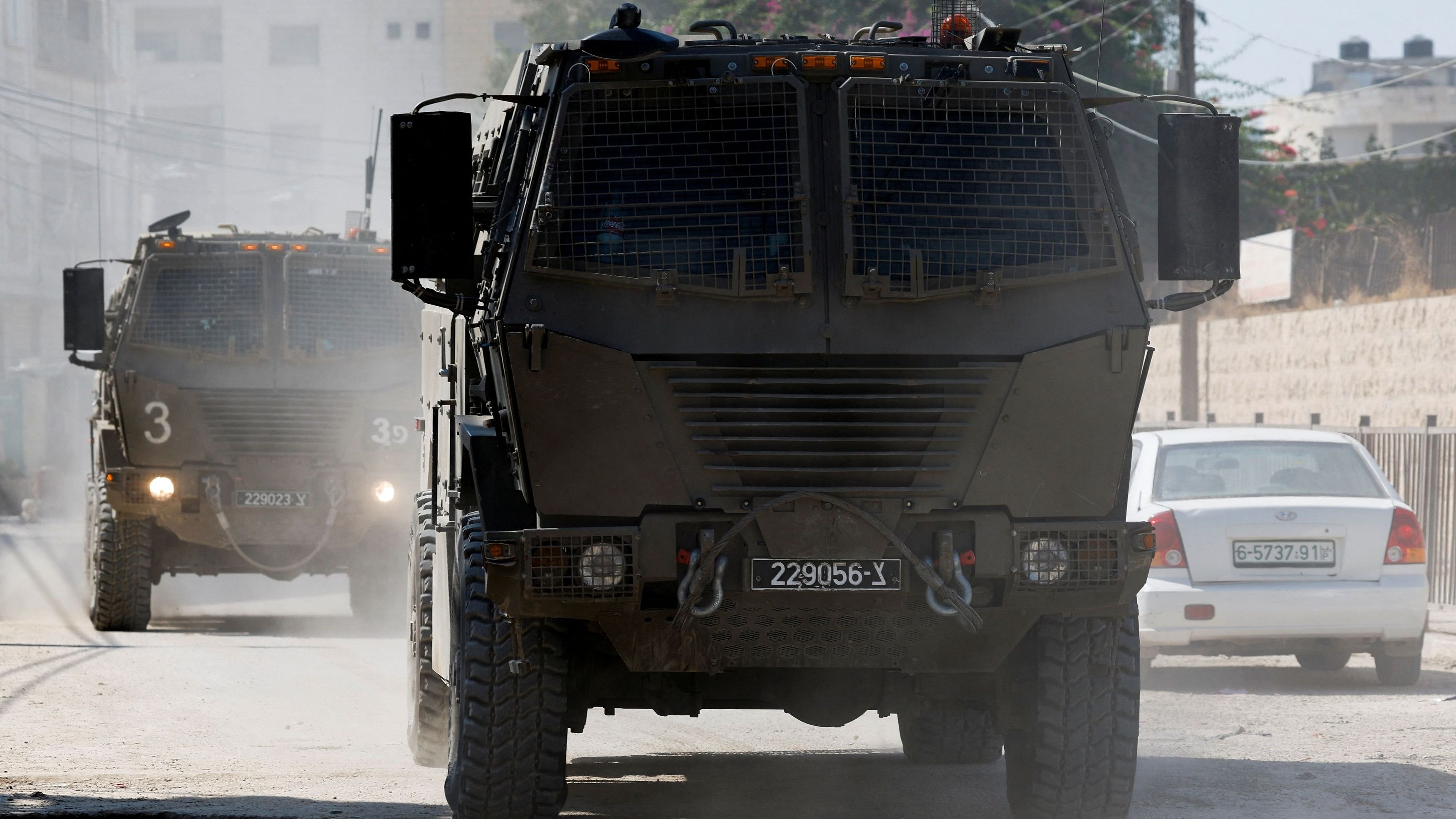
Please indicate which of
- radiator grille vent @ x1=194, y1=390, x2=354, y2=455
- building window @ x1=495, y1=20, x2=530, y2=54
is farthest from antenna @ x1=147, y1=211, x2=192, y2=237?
building window @ x1=495, y1=20, x2=530, y2=54

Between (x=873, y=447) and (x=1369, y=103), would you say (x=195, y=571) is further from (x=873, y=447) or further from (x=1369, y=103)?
(x=1369, y=103)

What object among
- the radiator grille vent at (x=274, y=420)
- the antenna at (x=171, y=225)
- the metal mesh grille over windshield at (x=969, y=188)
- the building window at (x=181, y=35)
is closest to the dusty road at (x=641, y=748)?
the radiator grille vent at (x=274, y=420)

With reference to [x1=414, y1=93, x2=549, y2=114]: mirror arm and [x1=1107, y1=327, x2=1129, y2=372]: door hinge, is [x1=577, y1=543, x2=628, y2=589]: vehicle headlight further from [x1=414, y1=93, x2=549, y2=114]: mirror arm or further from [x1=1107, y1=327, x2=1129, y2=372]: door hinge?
[x1=1107, y1=327, x2=1129, y2=372]: door hinge

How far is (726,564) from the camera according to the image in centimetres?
687

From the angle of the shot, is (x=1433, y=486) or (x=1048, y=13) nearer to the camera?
(x=1433, y=486)

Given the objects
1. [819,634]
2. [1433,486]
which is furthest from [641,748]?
[1433,486]

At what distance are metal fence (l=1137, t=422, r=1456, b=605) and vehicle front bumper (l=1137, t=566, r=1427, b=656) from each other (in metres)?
4.86

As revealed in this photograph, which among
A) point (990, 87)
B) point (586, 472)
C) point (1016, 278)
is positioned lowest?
point (586, 472)

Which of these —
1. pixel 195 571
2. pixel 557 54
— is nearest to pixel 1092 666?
pixel 557 54

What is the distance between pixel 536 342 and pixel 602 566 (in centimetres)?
72

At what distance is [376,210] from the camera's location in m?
45.3

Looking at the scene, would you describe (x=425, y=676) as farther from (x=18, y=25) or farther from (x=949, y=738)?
(x=18, y=25)

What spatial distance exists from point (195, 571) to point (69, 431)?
31.7 metres

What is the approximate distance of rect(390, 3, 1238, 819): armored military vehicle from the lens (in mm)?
6867
